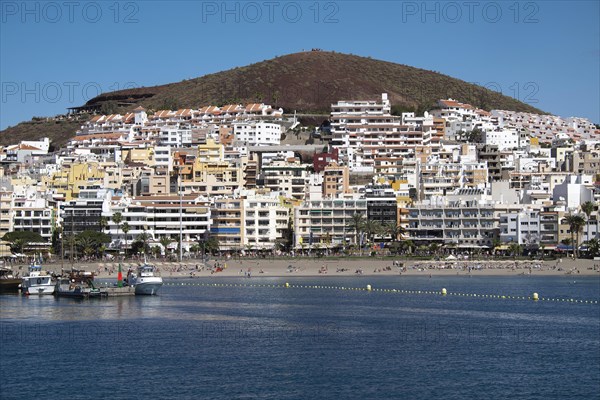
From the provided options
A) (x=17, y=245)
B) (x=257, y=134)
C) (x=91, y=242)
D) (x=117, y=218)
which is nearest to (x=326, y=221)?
(x=117, y=218)

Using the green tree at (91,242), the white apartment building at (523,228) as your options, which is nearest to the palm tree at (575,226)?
the white apartment building at (523,228)

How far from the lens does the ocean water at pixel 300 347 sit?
1645 inches

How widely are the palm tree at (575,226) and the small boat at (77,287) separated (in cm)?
4823

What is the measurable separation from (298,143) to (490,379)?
114978 mm

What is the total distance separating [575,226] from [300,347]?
61769 mm

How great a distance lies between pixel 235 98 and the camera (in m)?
196

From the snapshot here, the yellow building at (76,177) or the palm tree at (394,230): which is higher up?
the yellow building at (76,177)

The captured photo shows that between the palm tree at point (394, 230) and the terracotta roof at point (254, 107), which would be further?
the terracotta roof at point (254, 107)

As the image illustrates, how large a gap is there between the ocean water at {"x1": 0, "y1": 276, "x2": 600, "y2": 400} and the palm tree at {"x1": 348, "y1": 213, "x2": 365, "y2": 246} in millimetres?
33993

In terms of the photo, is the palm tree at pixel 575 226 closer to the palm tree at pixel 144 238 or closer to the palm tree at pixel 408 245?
the palm tree at pixel 408 245

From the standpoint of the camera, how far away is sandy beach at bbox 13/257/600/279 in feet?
331

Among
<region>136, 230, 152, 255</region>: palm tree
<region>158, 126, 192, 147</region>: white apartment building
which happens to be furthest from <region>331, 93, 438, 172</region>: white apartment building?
<region>136, 230, 152, 255</region>: palm tree

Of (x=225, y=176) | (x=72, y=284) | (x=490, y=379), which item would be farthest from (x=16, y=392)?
(x=225, y=176)

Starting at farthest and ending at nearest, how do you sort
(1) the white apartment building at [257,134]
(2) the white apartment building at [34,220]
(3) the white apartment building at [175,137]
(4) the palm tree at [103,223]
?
(3) the white apartment building at [175,137]
(1) the white apartment building at [257,134]
(2) the white apartment building at [34,220]
(4) the palm tree at [103,223]
